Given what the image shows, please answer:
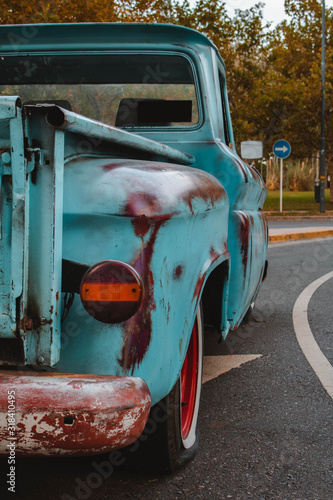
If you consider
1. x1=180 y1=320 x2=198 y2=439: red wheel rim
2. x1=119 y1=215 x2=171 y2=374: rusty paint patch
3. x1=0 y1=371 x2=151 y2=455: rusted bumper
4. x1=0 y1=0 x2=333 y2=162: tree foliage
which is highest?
x1=0 y1=0 x2=333 y2=162: tree foliage

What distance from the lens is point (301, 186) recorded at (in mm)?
46688

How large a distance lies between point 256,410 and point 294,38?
1130 inches

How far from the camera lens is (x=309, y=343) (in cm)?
481

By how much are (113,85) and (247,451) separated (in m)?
2.12

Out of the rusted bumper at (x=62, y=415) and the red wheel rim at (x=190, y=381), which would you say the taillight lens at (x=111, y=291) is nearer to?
the rusted bumper at (x=62, y=415)

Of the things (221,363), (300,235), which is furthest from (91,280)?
(300,235)

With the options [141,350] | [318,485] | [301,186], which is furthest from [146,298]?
[301,186]

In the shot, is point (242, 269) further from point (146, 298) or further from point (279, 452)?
point (146, 298)

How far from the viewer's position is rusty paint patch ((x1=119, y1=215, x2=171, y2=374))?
194cm

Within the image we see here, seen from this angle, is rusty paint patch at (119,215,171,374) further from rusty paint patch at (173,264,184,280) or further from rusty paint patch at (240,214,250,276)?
rusty paint patch at (240,214,250,276)

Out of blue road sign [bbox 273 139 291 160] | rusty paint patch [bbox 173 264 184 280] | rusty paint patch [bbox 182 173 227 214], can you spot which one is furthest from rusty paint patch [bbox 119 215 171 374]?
blue road sign [bbox 273 139 291 160]

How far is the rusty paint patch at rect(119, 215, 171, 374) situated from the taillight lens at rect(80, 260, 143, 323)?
0.07m

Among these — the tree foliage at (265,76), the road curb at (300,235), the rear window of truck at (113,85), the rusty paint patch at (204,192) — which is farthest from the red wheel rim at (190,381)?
the tree foliage at (265,76)

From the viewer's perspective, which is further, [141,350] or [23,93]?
[23,93]
